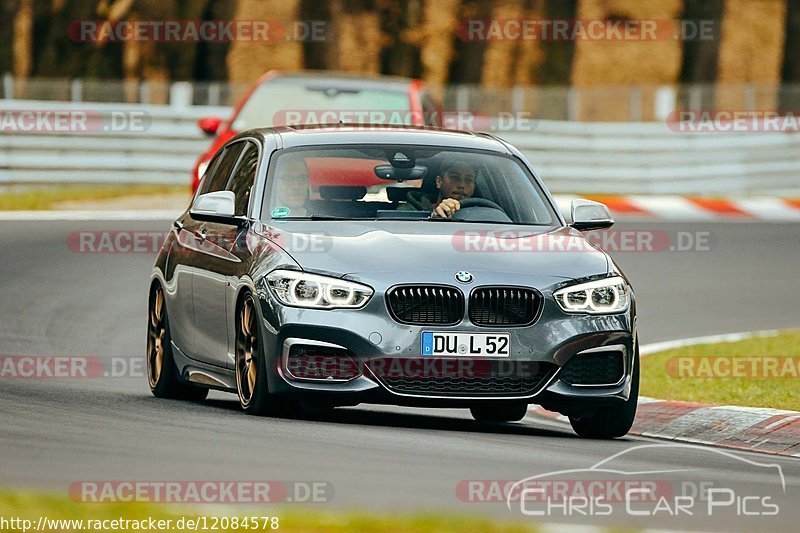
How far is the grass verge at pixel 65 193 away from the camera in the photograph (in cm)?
2605

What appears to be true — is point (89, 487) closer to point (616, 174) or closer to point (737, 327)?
point (737, 327)

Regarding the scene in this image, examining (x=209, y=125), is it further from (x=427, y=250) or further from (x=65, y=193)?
(x=427, y=250)

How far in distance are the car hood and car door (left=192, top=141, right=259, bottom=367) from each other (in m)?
0.30

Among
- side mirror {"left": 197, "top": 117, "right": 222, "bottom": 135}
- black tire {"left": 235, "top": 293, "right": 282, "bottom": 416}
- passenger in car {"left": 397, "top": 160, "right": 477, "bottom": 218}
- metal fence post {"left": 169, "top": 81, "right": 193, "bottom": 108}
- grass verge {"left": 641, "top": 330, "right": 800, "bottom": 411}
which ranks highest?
passenger in car {"left": 397, "top": 160, "right": 477, "bottom": 218}

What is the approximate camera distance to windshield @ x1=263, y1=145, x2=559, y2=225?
10984 mm

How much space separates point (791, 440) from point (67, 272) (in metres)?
9.94

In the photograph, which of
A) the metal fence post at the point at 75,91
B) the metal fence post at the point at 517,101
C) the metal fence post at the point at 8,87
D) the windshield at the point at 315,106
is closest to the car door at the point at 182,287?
the windshield at the point at 315,106

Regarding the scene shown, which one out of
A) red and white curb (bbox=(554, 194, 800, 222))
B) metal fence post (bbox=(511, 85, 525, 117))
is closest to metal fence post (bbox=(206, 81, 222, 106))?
metal fence post (bbox=(511, 85, 525, 117))

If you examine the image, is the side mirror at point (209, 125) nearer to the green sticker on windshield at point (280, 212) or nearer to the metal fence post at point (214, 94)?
the metal fence post at point (214, 94)

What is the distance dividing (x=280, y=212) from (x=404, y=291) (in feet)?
3.97

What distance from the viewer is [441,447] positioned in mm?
9328

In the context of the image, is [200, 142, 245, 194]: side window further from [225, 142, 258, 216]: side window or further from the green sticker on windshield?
the green sticker on windshield

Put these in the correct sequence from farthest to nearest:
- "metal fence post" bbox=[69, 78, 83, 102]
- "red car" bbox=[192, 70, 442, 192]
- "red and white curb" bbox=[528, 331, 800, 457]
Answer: "metal fence post" bbox=[69, 78, 83, 102] < "red car" bbox=[192, 70, 442, 192] < "red and white curb" bbox=[528, 331, 800, 457]

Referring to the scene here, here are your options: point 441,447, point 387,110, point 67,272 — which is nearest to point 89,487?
point 441,447
